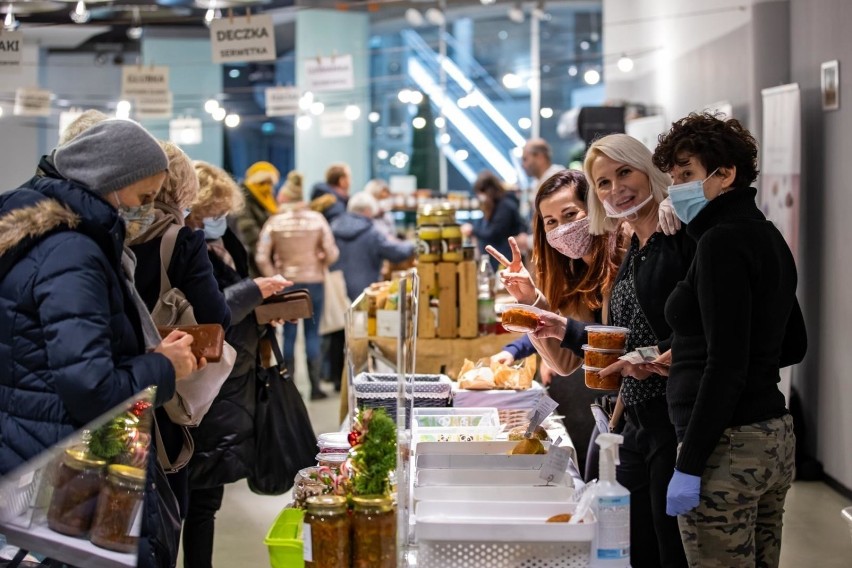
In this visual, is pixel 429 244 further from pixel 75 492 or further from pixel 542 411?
pixel 75 492

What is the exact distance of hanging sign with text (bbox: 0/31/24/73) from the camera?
8.86 m

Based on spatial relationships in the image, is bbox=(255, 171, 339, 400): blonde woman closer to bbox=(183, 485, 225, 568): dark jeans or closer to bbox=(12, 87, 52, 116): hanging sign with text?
bbox=(12, 87, 52, 116): hanging sign with text

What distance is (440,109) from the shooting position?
16.9 metres

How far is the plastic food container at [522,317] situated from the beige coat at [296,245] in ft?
17.9

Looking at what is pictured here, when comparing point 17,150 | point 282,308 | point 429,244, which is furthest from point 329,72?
point 282,308

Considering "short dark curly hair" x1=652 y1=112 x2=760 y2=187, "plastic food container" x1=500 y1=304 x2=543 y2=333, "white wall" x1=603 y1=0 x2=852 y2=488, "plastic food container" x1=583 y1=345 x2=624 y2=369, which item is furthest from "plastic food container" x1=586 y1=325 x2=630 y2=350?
"white wall" x1=603 y1=0 x2=852 y2=488

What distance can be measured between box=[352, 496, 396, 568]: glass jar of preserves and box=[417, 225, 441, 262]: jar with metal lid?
353 centimetres

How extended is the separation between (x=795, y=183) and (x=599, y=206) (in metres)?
3.32

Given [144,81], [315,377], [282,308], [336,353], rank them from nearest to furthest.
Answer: [282,308], [315,377], [336,353], [144,81]

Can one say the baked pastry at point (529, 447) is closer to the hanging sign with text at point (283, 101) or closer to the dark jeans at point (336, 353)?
the dark jeans at point (336, 353)

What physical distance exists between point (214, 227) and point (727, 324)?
7.79 feet

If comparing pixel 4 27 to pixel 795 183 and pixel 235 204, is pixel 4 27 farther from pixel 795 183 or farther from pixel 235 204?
pixel 795 183

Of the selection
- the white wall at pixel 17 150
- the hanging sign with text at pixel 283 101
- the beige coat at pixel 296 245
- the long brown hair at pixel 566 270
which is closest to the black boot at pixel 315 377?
the beige coat at pixel 296 245

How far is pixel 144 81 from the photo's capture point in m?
10.7
